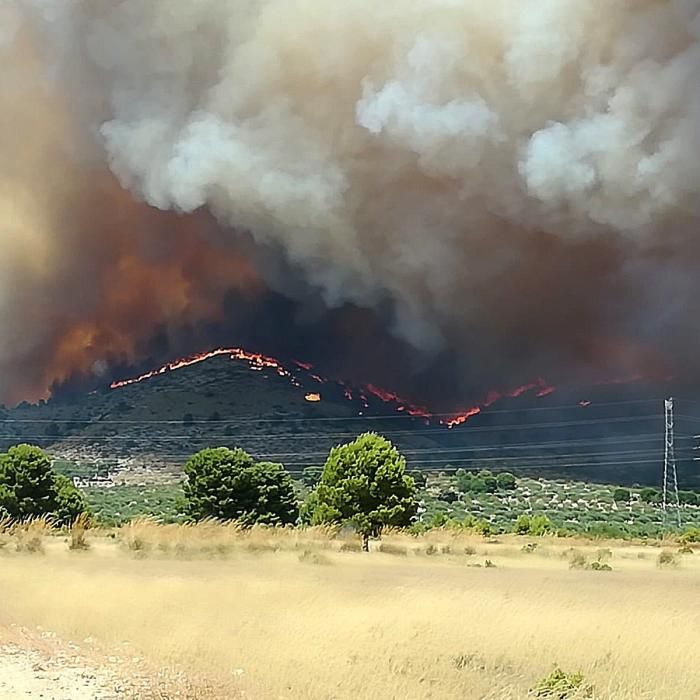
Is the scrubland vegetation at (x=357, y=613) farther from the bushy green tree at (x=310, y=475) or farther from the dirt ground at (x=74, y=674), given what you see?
the bushy green tree at (x=310, y=475)

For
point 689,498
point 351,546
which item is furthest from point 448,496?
point 351,546

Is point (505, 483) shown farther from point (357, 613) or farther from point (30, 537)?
point (357, 613)

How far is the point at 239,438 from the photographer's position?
10106 cm

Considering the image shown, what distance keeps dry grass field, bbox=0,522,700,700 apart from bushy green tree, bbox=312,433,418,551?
15.9 meters

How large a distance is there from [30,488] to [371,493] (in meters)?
19.4

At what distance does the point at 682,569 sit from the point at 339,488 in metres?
16.3

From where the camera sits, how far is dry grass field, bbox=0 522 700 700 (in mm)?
8594

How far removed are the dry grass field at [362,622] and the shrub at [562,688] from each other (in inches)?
5.5

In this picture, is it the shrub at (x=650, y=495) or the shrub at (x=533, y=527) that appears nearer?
the shrub at (x=533, y=527)

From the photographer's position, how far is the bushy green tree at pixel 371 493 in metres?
33.8

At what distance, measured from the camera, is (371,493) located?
Answer: 34438 mm

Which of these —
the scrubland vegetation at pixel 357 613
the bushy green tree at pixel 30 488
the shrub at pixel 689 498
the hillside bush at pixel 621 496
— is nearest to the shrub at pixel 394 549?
the scrubland vegetation at pixel 357 613

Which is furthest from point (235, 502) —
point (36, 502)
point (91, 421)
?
point (91, 421)

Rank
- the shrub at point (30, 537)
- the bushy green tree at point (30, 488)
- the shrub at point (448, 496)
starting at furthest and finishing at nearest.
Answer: the shrub at point (448, 496) → the bushy green tree at point (30, 488) → the shrub at point (30, 537)
